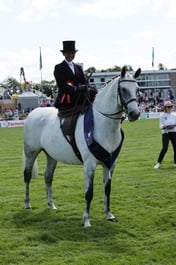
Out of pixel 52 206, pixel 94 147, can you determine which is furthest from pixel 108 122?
pixel 52 206

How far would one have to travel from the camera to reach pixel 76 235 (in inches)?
269

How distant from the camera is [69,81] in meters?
8.04

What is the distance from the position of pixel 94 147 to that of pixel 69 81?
1427mm

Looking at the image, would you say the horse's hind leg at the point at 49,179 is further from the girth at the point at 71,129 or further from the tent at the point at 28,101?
the tent at the point at 28,101

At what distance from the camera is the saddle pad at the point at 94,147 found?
7328mm

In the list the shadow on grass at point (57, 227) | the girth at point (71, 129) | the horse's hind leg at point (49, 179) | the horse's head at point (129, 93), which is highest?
the horse's head at point (129, 93)

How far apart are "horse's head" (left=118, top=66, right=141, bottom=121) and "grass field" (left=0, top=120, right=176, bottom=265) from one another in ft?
5.97

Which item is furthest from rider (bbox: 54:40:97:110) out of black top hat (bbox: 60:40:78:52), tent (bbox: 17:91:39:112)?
tent (bbox: 17:91:39:112)

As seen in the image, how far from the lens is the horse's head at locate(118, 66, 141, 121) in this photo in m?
6.75

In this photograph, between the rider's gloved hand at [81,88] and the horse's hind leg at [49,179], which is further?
the horse's hind leg at [49,179]

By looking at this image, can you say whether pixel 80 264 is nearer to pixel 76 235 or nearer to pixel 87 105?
pixel 76 235

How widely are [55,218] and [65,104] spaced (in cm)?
204

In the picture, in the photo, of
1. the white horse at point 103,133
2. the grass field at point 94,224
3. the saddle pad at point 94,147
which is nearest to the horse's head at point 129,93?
the white horse at point 103,133

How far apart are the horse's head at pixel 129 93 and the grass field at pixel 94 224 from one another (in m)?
1.82
